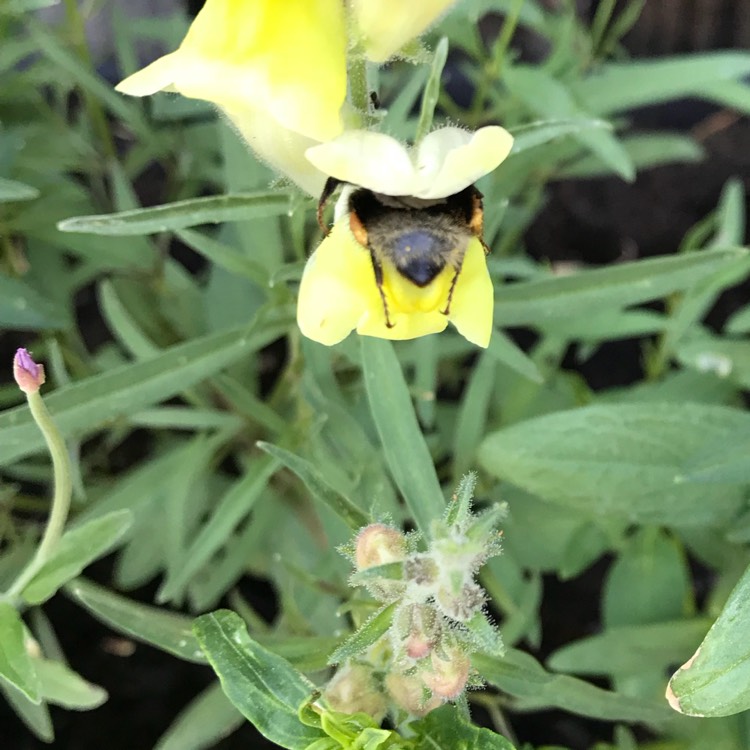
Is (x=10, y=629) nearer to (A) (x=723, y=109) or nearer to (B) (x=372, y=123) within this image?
(B) (x=372, y=123)

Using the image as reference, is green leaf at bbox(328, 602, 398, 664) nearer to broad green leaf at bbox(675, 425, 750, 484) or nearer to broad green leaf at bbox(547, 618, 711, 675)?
broad green leaf at bbox(675, 425, 750, 484)

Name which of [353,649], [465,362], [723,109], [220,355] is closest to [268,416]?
[220,355]

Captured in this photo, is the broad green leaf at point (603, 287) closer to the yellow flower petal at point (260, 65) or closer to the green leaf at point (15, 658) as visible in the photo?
the yellow flower petal at point (260, 65)

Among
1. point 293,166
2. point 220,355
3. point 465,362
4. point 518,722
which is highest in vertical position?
point 293,166

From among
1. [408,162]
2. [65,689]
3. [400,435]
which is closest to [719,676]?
[400,435]

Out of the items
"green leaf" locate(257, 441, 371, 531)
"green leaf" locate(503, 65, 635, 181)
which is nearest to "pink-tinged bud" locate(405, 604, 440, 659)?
"green leaf" locate(257, 441, 371, 531)
